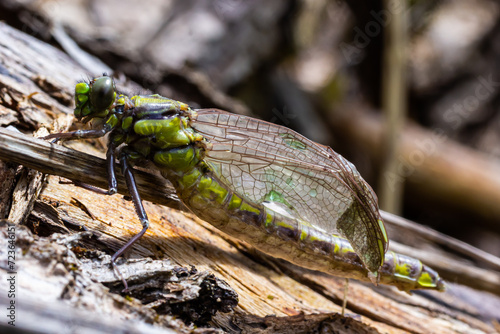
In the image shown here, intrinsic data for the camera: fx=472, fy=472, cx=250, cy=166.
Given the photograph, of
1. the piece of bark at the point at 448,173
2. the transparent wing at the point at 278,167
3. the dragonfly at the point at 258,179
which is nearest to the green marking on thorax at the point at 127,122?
the dragonfly at the point at 258,179

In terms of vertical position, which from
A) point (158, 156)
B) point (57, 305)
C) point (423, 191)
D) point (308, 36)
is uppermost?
point (308, 36)

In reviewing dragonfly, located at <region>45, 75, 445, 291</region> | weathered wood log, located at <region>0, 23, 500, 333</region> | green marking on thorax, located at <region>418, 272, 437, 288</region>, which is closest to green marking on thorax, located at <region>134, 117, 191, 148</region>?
dragonfly, located at <region>45, 75, 445, 291</region>

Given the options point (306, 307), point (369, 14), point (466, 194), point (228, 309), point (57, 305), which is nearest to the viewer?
point (57, 305)

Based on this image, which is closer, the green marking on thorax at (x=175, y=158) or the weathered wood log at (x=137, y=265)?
the weathered wood log at (x=137, y=265)

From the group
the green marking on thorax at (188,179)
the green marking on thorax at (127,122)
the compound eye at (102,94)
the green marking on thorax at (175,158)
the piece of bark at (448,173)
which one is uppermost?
the piece of bark at (448,173)

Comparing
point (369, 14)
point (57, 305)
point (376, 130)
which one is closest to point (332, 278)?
point (57, 305)

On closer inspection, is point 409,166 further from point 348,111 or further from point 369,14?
point 369,14

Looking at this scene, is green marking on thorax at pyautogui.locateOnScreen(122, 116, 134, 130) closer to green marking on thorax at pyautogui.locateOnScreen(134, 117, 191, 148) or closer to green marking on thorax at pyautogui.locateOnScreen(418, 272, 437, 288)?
green marking on thorax at pyautogui.locateOnScreen(134, 117, 191, 148)

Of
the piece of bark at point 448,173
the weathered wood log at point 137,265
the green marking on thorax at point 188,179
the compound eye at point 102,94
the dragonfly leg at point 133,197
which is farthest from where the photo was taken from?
the piece of bark at point 448,173

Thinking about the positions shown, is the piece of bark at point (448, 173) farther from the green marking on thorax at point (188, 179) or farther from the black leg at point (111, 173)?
the black leg at point (111, 173)
